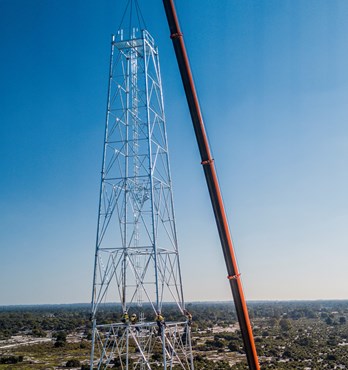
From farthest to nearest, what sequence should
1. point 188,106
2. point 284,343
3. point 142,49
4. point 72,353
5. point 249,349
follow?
point 284,343
point 72,353
point 142,49
point 188,106
point 249,349

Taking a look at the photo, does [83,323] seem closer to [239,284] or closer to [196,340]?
[196,340]

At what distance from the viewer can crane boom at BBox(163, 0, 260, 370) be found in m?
14.2

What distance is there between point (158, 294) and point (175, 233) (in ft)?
11.8

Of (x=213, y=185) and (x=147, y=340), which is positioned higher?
(x=213, y=185)

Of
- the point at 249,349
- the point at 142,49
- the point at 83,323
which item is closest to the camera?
the point at 249,349

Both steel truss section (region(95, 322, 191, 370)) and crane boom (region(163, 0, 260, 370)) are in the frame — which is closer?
crane boom (region(163, 0, 260, 370))

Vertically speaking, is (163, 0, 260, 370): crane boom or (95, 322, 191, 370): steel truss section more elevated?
(163, 0, 260, 370): crane boom

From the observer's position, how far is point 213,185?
15.3m

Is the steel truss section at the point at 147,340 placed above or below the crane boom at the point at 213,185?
below

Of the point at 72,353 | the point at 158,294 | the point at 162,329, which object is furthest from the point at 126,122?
the point at 72,353

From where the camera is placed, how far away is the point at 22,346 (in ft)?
189

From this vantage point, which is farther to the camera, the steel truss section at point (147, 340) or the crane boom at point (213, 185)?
the steel truss section at point (147, 340)

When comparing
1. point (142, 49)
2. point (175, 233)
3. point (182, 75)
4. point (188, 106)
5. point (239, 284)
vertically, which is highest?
point (142, 49)

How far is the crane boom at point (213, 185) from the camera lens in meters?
14.2
